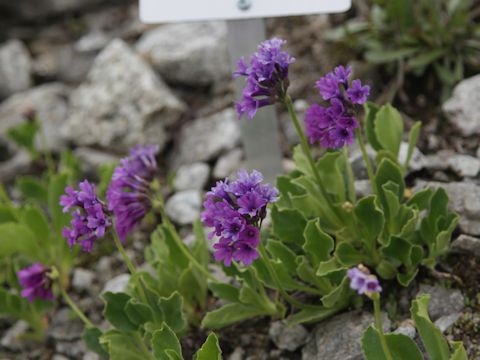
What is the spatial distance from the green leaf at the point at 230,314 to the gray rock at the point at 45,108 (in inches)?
86.3

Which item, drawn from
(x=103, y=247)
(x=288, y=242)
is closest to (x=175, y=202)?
(x=103, y=247)

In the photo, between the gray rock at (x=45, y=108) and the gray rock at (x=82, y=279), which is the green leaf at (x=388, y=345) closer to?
the gray rock at (x=82, y=279)

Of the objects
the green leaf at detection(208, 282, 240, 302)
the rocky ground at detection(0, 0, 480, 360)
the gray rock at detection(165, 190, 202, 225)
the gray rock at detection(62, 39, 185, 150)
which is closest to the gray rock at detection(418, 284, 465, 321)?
the rocky ground at detection(0, 0, 480, 360)

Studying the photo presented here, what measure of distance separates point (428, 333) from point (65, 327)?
1.91 m

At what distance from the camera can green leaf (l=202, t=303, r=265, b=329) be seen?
9.29 feet

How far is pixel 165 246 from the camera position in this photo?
3131 mm

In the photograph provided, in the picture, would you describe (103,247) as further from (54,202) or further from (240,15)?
(240,15)

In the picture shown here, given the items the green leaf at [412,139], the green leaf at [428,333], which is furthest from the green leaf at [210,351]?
the green leaf at [412,139]

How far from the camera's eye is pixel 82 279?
3.78 m

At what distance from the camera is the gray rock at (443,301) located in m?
2.74

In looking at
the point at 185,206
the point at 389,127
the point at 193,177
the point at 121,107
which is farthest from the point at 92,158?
the point at 389,127

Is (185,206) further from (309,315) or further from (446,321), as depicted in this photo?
(446,321)

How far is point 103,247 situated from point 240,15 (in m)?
1.52

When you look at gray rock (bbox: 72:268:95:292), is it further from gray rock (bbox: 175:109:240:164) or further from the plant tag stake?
the plant tag stake
